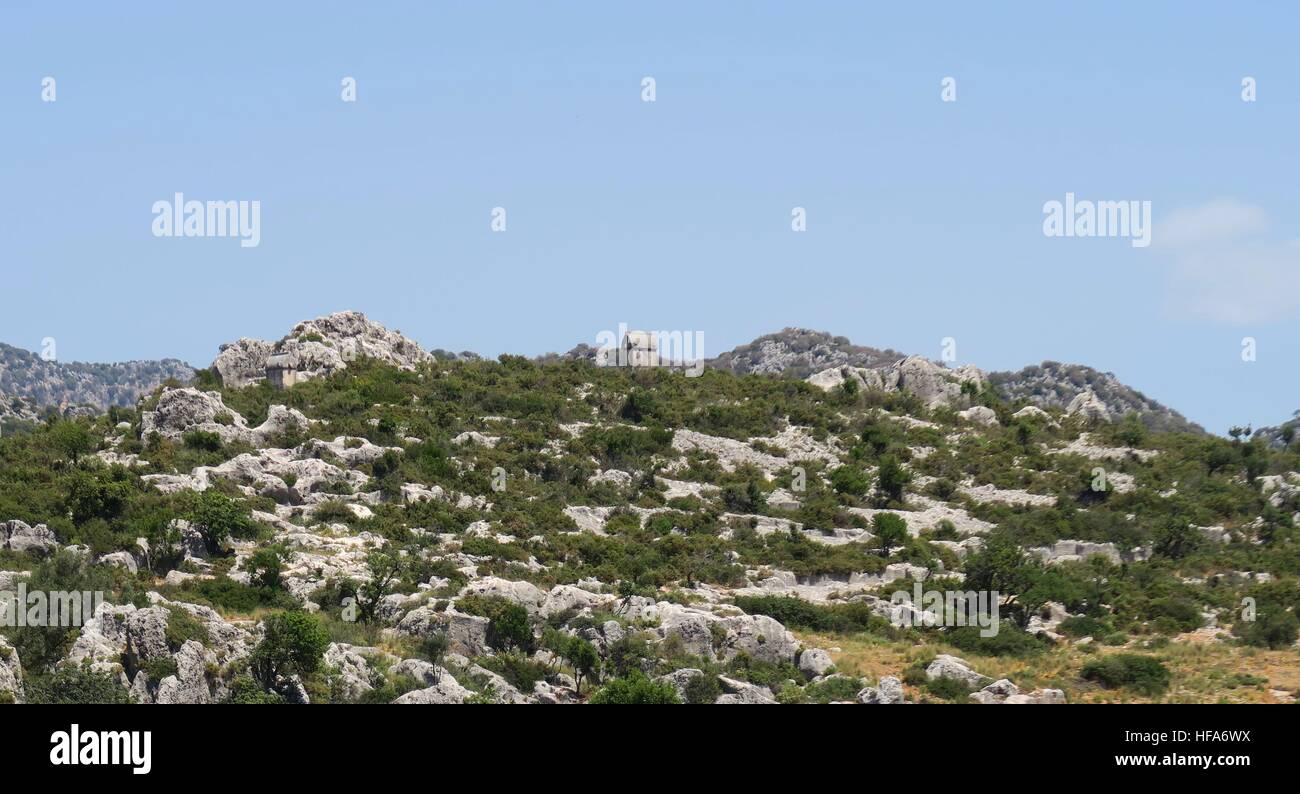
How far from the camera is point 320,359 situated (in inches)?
2862

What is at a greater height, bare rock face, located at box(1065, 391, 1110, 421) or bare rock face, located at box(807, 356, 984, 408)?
bare rock face, located at box(807, 356, 984, 408)

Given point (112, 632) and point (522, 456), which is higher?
point (522, 456)

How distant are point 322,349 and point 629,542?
26.6 m

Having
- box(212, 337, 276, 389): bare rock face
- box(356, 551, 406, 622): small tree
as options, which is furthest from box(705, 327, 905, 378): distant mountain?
box(356, 551, 406, 622): small tree

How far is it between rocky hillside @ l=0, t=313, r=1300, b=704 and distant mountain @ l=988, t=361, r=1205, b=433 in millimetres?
67408

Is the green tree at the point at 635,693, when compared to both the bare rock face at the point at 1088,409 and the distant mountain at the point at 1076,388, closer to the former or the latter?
the bare rock face at the point at 1088,409

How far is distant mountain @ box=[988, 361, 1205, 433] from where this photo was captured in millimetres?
146125

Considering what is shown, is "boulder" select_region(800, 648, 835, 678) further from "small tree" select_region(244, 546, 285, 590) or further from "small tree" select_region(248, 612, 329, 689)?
"small tree" select_region(244, 546, 285, 590)

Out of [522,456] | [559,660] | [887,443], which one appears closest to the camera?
[559,660]
